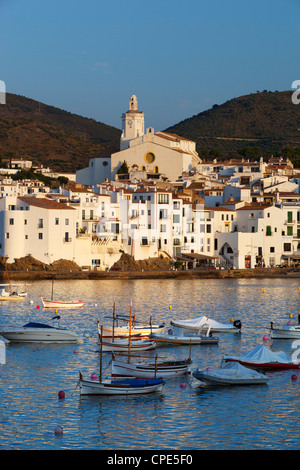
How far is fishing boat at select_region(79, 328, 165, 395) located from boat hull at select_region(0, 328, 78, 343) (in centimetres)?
960

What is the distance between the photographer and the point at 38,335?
36031 millimetres

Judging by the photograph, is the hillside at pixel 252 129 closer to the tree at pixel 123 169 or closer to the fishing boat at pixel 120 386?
the tree at pixel 123 169

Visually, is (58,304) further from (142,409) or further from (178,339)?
(142,409)

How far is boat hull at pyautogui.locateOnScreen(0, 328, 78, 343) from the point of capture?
118 ft

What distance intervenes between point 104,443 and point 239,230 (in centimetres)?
6075

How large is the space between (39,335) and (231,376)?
11268mm

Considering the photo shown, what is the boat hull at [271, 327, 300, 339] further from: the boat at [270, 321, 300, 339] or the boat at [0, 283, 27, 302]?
the boat at [0, 283, 27, 302]

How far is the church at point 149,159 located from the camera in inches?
4405

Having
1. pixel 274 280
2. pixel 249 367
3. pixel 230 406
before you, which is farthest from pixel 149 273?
pixel 230 406

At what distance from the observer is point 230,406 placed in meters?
25.0

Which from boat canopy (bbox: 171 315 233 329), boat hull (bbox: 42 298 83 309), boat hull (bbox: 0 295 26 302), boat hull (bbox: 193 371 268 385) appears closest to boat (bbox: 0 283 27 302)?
boat hull (bbox: 0 295 26 302)

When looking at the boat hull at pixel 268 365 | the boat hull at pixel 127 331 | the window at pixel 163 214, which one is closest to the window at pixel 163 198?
the window at pixel 163 214

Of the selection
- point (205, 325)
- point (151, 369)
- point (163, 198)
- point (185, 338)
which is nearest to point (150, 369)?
point (151, 369)
